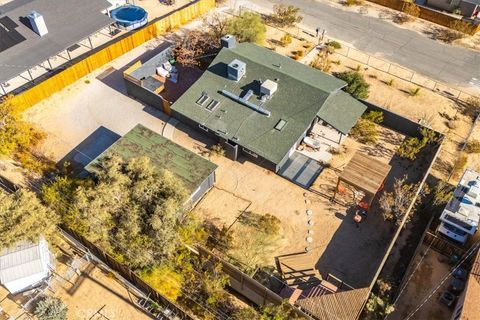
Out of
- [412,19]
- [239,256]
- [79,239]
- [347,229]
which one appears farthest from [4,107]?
[412,19]

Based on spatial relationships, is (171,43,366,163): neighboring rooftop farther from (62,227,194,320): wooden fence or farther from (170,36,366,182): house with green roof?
(62,227,194,320): wooden fence

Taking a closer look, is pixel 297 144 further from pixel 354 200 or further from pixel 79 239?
pixel 79 239

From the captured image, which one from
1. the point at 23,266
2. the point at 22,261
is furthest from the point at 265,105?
the point at 23,266

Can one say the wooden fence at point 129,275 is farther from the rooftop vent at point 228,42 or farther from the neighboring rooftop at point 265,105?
the rooftop vent at point 228,42

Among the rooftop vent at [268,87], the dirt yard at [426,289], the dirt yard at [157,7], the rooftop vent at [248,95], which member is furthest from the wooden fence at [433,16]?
the dirt yard at [426,289]

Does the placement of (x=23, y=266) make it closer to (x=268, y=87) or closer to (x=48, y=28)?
(x=268, y=87)
